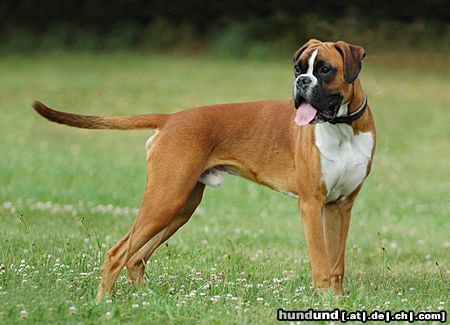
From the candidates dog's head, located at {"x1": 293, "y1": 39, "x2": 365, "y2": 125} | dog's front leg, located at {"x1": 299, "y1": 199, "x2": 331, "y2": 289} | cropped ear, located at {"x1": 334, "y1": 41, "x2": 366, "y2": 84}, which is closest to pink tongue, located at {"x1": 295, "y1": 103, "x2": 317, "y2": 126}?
dog's head, located at {"x1": 293, "y1": 39, "x2": 365, "y2": 125}

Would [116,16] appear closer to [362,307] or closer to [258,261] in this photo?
[258,261]

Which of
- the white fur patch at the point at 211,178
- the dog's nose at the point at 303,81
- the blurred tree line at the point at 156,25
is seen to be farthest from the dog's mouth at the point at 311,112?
the blurred tree line at the point at 156,25

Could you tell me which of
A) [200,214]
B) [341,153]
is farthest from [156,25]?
[341,153]

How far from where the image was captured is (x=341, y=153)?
20.0ft

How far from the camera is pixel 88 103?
21.6m

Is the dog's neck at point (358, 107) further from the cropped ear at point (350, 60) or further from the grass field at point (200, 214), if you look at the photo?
the grass field at point (200, 214)

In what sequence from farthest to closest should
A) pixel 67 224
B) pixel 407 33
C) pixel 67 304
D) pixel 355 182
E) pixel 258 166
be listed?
pixel 407 33
pixel 67 224
pixel 258 166
pixel 355 182
pixel 67 304

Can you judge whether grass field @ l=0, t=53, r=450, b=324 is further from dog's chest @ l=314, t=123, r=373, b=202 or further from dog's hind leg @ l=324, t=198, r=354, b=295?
dog's chest @ l=314, t=123, r=373, b=202

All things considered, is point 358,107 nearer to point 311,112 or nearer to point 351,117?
point 351,117

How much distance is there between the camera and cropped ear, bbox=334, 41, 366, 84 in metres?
5.89

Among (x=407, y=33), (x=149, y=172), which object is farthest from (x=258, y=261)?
(x=407, y=33)

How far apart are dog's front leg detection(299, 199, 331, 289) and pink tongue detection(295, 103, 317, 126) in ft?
1.97

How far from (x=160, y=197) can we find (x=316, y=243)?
1.14 meters

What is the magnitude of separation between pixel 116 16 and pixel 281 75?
6.84 metres
